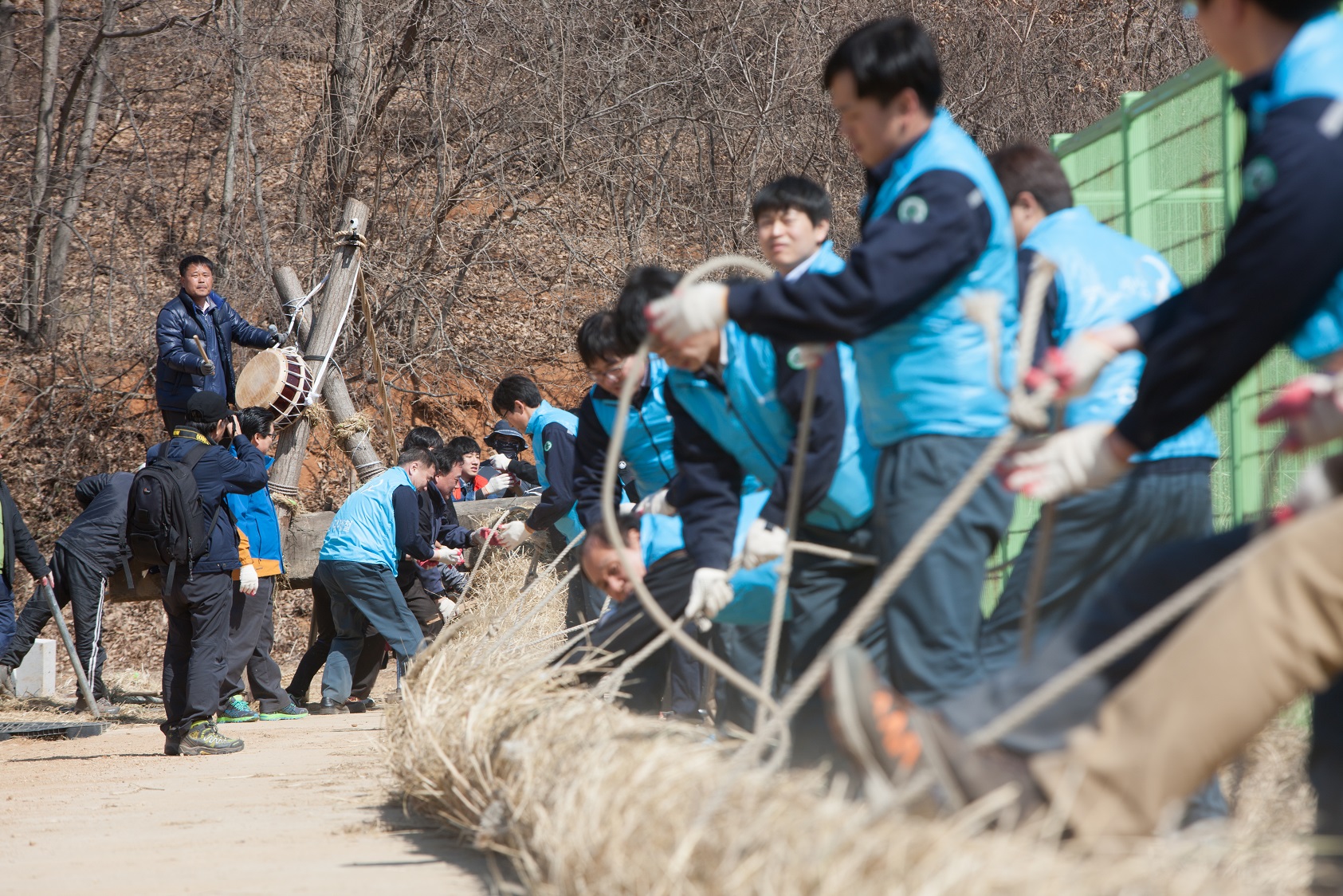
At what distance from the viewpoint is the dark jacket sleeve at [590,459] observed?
5.22 m

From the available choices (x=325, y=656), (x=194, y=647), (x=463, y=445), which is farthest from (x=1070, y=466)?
(x=463, y=445)

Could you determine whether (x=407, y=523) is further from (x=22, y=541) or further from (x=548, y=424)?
(x=22, y=541)

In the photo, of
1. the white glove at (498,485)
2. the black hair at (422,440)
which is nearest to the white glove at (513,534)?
the black hair at (422,440)

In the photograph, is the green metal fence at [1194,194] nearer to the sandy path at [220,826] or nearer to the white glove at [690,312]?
the white glove at [690,312]

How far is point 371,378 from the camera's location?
13359 millimetres

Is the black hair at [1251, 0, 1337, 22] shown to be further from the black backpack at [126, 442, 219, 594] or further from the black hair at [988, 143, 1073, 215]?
the black backpack at [126, 442, 219, 594]

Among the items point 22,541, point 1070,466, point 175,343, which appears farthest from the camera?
point 175,343

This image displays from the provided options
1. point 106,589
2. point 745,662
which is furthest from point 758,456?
point 106,589

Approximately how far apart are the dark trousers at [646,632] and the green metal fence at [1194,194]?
1.77 metres

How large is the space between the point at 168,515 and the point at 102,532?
2445 mm

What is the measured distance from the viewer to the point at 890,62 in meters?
2.80

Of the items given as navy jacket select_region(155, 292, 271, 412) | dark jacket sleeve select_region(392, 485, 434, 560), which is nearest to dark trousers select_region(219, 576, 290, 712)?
dark jacket sleeve select_region(392, 485, 434, 560)

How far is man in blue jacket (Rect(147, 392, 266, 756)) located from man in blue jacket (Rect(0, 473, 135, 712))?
79.9 inches

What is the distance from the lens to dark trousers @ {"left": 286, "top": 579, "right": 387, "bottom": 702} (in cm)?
870
